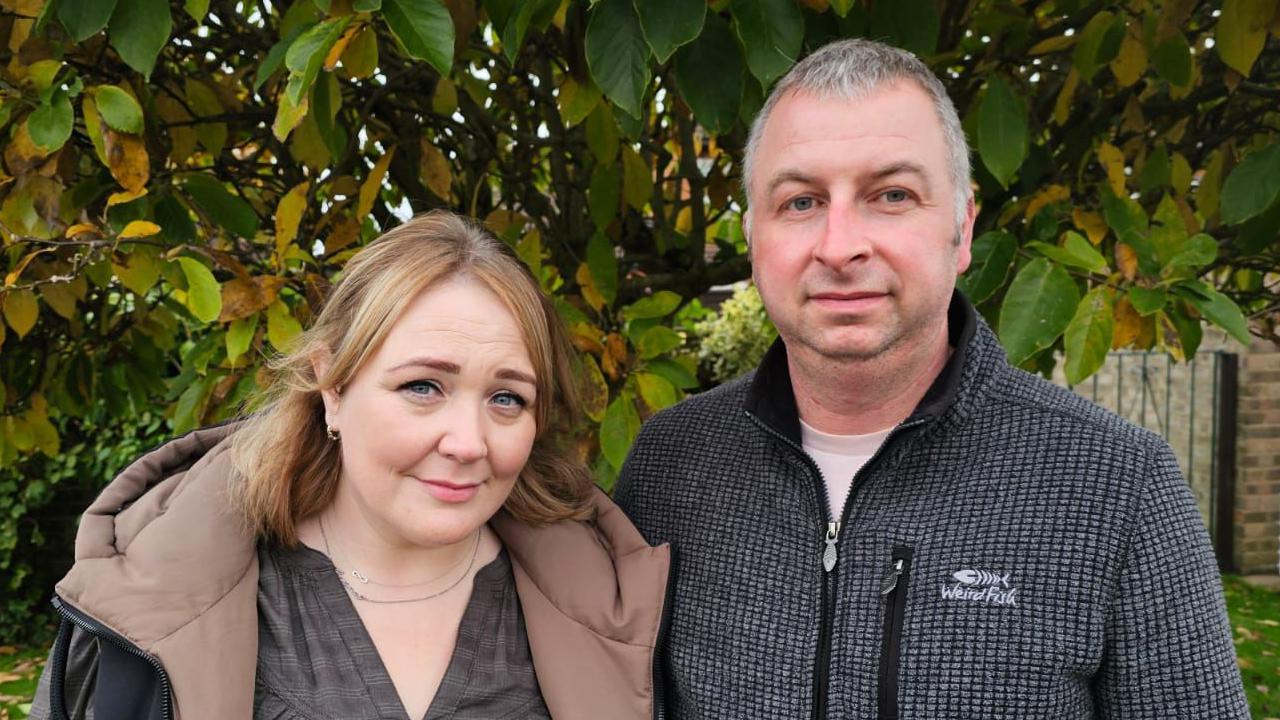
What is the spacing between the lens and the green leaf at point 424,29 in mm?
1566

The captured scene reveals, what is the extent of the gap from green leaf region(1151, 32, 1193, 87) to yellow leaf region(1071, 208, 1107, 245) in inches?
12.9

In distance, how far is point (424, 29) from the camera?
5.15 ft

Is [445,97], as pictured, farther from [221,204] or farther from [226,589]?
[226,589]

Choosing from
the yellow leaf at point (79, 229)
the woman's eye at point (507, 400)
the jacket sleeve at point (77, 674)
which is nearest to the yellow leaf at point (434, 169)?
the yellow leaf at point (79, 229)

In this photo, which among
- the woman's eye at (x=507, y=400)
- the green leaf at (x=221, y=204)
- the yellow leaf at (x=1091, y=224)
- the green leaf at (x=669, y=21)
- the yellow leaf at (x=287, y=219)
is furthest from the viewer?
the yellow leaf at (x=1091, y=224)

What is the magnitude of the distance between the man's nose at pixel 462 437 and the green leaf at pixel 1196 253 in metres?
1.24

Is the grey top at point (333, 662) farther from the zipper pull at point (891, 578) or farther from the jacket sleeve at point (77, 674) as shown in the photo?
the zipper pull at point (891, 578)

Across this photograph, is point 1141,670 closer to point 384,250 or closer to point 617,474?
point 617,474

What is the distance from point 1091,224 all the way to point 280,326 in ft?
5.63

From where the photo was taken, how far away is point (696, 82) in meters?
1.73

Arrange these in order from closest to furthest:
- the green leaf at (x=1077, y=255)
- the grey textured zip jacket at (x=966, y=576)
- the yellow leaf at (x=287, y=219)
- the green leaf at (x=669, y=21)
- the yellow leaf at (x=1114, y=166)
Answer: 1. the green leaf at (x=669, y=21)
2. the grey textured zip jacket at (x=966, y=576)
3. the green leaf at (x=1077, y=255)
4. the yellow leaf at (x=287, y=219)
5. the yellow leaf at (x=1114, y=166)

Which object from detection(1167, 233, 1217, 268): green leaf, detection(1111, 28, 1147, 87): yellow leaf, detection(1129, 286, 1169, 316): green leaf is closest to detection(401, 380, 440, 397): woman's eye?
detection(1129, 286, 1169, 316): green leaf

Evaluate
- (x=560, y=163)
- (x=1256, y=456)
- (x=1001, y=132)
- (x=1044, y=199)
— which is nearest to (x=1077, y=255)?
(x=1001, y=132)

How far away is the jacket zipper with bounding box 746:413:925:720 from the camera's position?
174cm
